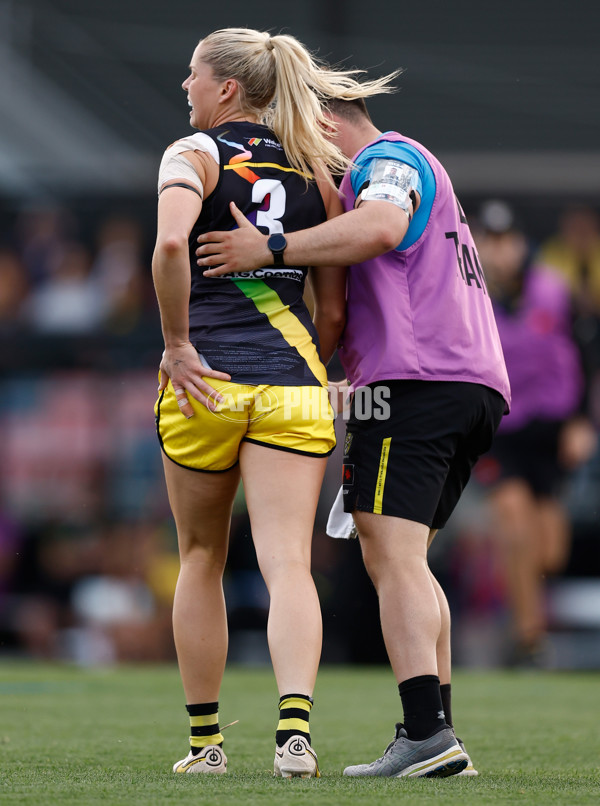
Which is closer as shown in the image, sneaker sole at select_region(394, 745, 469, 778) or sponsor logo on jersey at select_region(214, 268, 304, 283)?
sneaker sole at select_region(394, 745, 469, 778)

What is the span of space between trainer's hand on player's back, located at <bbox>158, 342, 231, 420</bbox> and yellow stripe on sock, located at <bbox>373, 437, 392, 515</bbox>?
1.33 feet

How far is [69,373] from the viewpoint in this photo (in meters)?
8.29

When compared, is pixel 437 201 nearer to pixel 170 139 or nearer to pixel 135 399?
pixel 135 399

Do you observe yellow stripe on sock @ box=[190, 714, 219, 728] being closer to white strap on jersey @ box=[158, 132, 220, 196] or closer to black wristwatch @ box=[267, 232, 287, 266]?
black wristwatch @ box=[267, 232, 287, 266]

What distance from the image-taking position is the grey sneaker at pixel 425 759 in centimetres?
267

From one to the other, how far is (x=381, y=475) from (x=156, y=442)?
580 cm

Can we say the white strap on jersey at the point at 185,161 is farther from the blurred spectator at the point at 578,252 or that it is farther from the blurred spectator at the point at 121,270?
the blurred spectator at the point at 121,270

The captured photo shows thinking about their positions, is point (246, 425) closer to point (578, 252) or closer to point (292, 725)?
point (292, 725)

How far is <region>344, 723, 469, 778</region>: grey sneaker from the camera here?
2674mm

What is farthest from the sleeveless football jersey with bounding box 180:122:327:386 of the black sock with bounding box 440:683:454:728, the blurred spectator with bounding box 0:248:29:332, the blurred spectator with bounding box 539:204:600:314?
the blurred spectator with bounding box 0:248:29:332

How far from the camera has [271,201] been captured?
2895 mm

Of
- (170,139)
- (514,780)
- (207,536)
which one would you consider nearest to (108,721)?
(207,536)

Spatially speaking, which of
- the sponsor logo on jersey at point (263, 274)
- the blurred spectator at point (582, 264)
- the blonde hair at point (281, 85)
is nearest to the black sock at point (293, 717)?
the sponsor logo on jersey at point (263, 274)

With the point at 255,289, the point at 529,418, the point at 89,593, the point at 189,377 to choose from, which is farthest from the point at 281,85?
the point at 89,593
